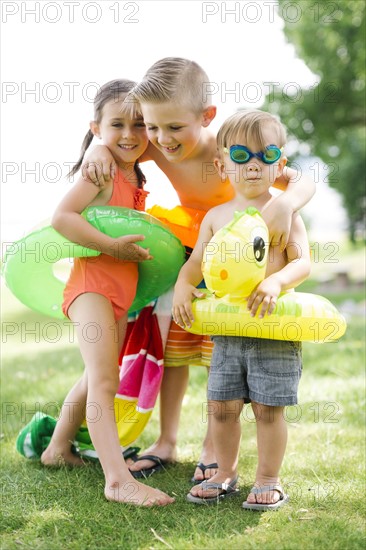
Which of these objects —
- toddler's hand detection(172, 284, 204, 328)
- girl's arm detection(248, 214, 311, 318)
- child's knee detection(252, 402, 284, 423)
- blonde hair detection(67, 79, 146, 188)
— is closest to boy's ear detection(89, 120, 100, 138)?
blonde hair detection(67, 79, 146, 188)

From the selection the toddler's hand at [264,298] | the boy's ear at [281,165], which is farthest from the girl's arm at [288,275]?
the boy's ear at [281,165]

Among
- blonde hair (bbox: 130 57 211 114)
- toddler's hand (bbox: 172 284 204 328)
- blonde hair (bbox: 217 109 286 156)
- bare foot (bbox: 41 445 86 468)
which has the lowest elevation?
bare foot (bbox: 41 445 86 468)

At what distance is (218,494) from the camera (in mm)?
2842

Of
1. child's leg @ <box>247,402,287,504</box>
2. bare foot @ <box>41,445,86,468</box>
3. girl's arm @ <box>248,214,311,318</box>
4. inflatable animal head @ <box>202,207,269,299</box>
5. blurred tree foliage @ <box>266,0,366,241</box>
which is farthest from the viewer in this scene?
blurred tree foliage @ <box>266,0,366,241</box>

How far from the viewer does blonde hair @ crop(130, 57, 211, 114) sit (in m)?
2.92

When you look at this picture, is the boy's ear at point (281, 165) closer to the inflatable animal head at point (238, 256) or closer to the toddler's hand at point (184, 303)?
the inflatable animal head at point (238, 256)

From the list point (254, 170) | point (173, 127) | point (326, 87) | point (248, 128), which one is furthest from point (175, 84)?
point (326, 87)

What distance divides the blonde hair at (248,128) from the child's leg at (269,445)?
1053mm

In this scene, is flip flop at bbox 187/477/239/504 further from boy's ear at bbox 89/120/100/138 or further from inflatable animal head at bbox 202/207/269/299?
boy's ear at bbox 89/120/100/138

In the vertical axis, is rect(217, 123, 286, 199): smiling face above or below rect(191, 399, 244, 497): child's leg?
above

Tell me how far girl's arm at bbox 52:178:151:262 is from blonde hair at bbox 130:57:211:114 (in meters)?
0.46

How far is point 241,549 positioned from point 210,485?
0.58 meters

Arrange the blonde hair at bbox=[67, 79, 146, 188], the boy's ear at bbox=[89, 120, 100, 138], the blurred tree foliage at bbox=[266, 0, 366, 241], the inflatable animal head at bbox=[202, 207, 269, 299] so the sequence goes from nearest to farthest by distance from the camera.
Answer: the inflatable animal head at bbox=[202, 207, 269, 299]
the blonde hair at bbox=[67, 79, 146, 188]
the boy's ear at bbox=[89, 120, 100, 138]
the blurred tree foliage at bbox=[266, 0, 366, 241]

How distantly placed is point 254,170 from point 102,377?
3.54 feet
